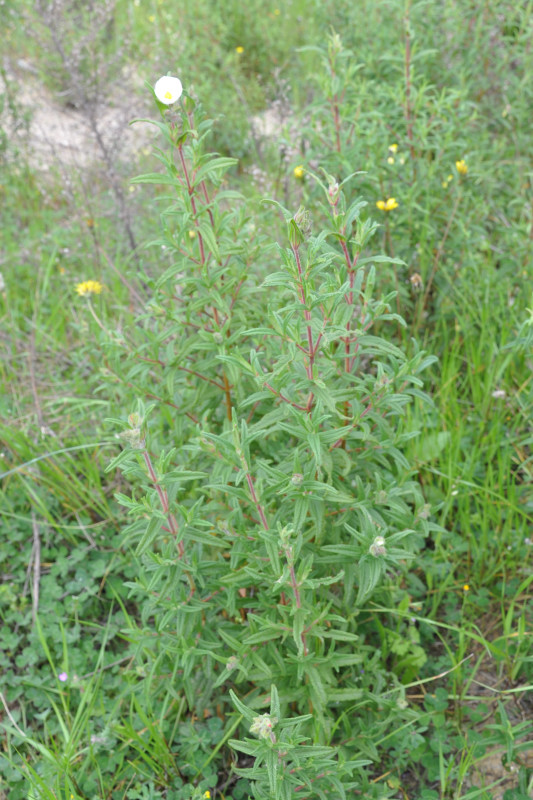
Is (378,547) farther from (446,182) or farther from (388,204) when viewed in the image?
(446,182)

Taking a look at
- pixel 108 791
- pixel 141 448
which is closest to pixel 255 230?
pixel 141 448

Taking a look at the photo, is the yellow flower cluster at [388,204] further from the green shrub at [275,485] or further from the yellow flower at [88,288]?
the yellow flower at [88,288]

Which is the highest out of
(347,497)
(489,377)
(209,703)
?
(347,497)

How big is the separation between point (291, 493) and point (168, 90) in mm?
1104

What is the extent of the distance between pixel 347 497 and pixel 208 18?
18.1ft

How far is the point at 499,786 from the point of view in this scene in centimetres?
202

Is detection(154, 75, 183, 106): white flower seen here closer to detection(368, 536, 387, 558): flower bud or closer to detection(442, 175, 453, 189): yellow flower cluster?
detection(368, 536, 387, 558): flower bud

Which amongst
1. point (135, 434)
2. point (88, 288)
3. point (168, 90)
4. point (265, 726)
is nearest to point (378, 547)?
point (265, 726)

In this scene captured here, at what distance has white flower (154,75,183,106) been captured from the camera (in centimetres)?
180

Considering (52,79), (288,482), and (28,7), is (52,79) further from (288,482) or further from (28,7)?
(288,482)

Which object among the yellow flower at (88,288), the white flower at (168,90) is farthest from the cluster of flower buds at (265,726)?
the yellow flower at (88,288)

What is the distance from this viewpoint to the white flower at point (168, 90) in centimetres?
180

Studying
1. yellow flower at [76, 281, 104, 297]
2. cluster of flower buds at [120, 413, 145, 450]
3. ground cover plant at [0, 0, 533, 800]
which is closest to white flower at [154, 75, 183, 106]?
ground cover plant at [0, 0, 533, 800]

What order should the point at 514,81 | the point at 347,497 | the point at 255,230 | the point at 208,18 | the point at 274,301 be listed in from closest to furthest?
the point at 347,497
the point at 274,301
the point at 255,230
the point at 514,81
the point at 208,18
